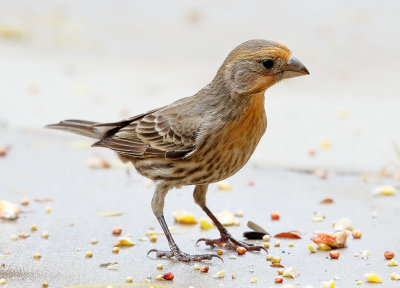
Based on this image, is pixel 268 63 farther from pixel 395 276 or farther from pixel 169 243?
pixel 395 276

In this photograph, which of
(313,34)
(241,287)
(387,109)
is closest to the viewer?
(241,287)

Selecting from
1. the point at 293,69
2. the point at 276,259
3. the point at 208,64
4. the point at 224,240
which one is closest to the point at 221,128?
the point at 293,69

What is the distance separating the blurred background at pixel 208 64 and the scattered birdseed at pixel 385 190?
63 centimetres

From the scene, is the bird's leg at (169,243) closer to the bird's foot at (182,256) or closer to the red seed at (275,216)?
the bird's foot at (182,256)

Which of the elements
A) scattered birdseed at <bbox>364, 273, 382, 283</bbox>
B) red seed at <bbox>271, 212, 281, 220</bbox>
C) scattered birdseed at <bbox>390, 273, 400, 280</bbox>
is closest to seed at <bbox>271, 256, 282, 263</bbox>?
scattered birdseed at <bbox>364, 273, 382, 283</bbox>

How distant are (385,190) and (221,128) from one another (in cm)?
194

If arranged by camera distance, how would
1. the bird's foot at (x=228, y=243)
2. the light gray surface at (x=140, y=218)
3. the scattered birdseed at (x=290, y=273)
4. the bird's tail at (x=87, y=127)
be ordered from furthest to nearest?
the bird's tail at (x=87, y=127)
the bird's foot at (x=228, y=243)
the light gray surface at (x=140, y=218)
the scattered birdseed at (x=290, y=273)

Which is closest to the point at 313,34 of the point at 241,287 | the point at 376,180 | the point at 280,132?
the point at 280,132

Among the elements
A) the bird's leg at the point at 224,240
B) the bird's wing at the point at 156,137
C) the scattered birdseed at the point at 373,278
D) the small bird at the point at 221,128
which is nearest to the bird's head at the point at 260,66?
the small bird at the point at 221,128

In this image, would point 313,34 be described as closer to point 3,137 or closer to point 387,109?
point 387,109

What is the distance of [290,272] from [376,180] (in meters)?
2.38

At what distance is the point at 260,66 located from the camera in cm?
516

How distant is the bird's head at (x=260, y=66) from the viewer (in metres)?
5.13

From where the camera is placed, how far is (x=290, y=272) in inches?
189
